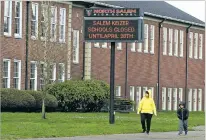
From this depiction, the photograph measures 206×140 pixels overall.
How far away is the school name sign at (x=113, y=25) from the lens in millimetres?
36719

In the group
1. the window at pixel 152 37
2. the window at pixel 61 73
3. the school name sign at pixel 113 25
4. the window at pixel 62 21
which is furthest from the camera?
the window at pixel 152 37

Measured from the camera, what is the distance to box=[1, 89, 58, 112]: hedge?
47500 millimetres

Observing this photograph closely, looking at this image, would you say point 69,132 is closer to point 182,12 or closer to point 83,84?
point 83,84

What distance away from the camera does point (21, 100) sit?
48.2 meters

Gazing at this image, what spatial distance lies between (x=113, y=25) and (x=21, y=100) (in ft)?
41.6

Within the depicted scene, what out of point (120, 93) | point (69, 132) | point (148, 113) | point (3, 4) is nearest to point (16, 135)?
point (69, 132)

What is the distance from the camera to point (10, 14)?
51.7 meters

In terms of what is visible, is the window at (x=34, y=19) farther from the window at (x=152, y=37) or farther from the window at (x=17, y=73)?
the window at (x=152, y=37)

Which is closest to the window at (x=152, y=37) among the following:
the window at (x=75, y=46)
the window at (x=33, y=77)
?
the window at (x=75, y=46)

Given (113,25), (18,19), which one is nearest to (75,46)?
(18,19)

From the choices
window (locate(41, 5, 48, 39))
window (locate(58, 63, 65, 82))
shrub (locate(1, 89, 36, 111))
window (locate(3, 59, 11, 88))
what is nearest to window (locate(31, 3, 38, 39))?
window (locate(3, 59, 11, 88))

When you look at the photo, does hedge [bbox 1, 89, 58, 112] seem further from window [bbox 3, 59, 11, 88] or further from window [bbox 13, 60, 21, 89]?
window [bbox 13, 60, 21, 89]

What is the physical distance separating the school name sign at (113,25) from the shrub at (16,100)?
11.0 metres

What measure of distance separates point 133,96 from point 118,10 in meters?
33.4
